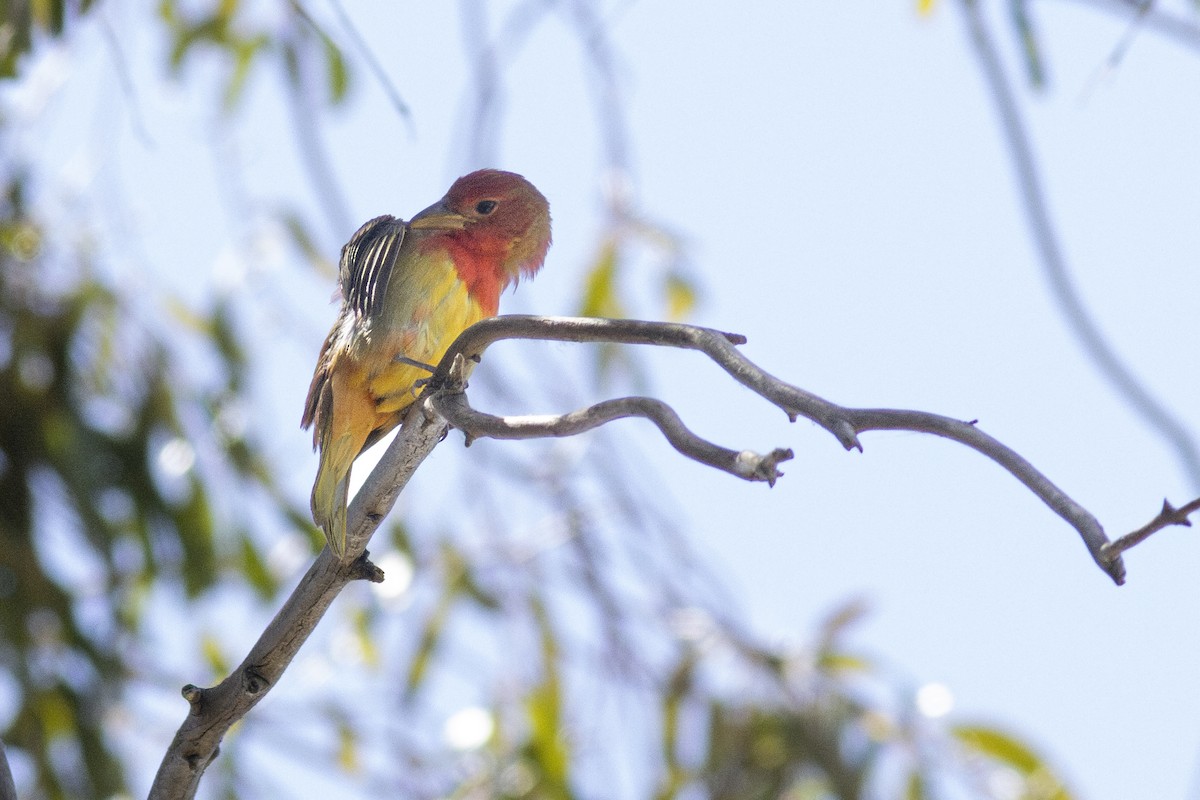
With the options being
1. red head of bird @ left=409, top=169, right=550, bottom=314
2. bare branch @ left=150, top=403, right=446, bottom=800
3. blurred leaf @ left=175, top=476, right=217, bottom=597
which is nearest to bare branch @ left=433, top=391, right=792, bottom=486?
bare branch @ left=150, top=403, right=446, bottom=800

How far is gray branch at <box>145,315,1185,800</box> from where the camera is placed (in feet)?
4.63

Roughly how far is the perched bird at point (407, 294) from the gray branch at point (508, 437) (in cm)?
45

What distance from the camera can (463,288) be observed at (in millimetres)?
2928

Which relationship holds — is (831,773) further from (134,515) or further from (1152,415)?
(134,515)

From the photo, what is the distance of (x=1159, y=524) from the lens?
50.6 inches

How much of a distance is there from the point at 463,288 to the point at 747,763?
2280 mm

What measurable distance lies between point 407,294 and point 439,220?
0.78 feet

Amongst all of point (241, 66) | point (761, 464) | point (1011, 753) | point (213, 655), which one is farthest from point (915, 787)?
point (241, 66)

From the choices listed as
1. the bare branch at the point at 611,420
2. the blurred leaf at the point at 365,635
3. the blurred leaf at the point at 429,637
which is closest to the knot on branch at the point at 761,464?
the bare branch at the point at 611,420

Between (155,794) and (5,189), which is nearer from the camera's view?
(155,794)

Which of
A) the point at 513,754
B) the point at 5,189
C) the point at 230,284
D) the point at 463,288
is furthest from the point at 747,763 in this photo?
the point at 5,189

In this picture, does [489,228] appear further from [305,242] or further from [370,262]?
[305,242]

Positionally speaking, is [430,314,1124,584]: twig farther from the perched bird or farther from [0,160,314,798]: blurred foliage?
[0,160,314,798]: blurred foliage

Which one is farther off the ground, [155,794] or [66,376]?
[66,376]
